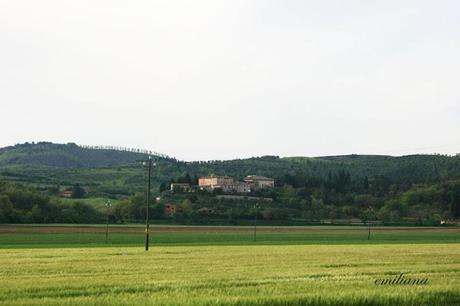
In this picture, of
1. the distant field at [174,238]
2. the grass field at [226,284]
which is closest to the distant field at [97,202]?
the distant field at [174,238]

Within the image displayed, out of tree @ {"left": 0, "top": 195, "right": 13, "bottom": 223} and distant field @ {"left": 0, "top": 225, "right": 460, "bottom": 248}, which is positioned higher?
tree @ {"left": 0, "top": 195, "right": 13, "bottom": 223}

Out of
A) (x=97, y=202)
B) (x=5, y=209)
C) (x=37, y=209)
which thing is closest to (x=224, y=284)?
(x=5, y=209)

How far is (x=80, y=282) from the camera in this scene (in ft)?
82.3

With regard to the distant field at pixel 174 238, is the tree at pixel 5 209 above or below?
→ above

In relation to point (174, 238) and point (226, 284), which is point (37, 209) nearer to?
point (174, 238)

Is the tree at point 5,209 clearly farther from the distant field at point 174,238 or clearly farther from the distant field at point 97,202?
the distant field at point 97,202

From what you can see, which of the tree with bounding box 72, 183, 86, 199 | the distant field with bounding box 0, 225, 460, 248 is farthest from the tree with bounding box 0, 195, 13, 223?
the tree with bounding box 72, 183, 86, 199

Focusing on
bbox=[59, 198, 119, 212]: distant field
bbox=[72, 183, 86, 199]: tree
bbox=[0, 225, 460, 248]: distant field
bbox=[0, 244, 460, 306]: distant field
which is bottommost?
bbox=[0, 225, 460, 248]: distant field

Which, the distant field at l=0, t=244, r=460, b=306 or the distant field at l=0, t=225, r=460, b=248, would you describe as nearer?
the distant field at l=0, t=244, r=460, b=306

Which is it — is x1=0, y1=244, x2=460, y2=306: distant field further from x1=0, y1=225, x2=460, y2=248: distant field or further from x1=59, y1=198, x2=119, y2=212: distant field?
x1=59, y1=198, x2=119, y2=212: distant field

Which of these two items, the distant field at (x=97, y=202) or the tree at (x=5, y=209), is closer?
the tree at (x=5, y=209)

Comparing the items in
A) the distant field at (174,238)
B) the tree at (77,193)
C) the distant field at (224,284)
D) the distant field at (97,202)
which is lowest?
the distant field at (174,238)

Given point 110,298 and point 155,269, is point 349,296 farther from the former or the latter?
point 155,269

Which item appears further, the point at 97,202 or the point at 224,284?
the point at 97,202
